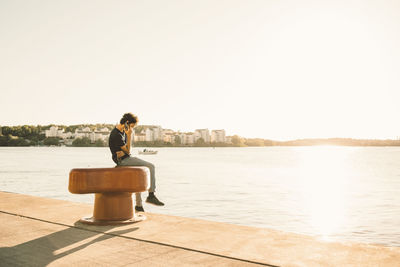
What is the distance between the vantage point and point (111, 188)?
607 centimetres

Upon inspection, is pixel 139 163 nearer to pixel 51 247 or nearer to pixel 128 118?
pixel 128 118

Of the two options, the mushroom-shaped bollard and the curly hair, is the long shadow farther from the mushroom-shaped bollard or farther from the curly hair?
the curly hair

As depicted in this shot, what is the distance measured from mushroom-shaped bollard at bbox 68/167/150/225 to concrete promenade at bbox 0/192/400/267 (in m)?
0.30

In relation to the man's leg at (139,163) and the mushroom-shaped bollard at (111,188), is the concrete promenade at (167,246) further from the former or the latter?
the man's leg at (139,163)

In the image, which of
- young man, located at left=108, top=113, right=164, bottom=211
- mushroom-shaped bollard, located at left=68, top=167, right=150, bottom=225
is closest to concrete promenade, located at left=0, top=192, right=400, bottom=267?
mushroom-shaped bollard, located at left=68, top=167, right=150, bottom=225

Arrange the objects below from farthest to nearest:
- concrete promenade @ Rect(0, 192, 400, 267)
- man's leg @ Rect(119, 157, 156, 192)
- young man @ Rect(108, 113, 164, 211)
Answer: young man @ Rect(108, 113, 164, 211) < man's leg @ Rect(119, 157, 156, 192) < concrete promenade @ Rect(0, 192, 400, 267)

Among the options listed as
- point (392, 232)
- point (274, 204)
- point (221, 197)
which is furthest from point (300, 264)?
point (221, 197)

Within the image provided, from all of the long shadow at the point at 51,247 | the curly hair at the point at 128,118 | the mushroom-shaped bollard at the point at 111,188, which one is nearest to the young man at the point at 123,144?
the curly hair at the point at 128,118

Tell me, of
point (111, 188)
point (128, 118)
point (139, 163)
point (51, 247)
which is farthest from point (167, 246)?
point (128, 118)

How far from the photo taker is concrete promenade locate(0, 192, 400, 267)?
167 inches

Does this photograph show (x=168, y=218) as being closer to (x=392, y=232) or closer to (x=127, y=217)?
(x=127, y=217)

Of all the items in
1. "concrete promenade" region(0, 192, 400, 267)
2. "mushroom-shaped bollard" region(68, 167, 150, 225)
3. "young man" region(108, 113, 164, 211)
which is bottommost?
"concrete promenade" region(0, 192, 400, 267)

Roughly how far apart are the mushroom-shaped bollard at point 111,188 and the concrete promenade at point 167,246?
302 millimetres

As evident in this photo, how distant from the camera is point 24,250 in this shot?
15.5ft
